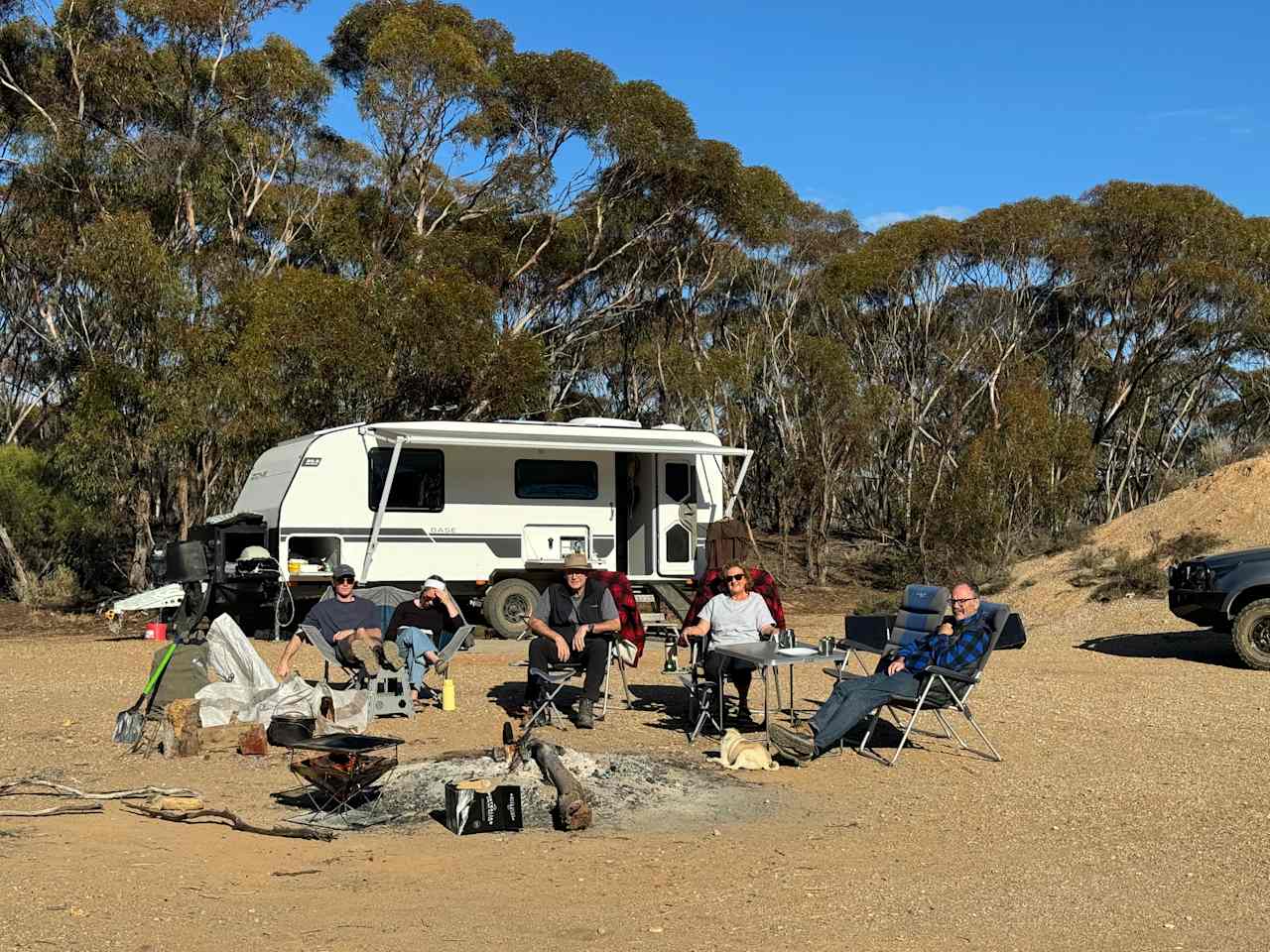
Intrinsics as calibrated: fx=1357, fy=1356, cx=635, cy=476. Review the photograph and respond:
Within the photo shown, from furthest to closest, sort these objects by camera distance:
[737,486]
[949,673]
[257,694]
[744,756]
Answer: [737,486] → [257,694] → [949,673] → [744,756]

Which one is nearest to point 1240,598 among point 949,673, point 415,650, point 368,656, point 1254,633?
point 1254,633

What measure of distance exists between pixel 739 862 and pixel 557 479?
1020cm

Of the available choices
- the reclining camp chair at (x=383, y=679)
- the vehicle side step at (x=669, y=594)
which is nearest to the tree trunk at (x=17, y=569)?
the vehicle side step at (x=669, y=594)

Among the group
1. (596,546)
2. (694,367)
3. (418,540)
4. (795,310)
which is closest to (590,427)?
(596,546)

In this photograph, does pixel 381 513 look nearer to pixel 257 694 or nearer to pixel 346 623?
pixel 346 623

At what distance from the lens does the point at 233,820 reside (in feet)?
17.7

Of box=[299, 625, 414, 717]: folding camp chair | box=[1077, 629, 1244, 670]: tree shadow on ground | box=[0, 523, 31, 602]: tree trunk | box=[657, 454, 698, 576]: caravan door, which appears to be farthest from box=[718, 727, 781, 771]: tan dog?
box=[0, 523, 31, 602]: tree trunk

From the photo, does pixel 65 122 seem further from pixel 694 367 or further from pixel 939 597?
pixel 939 597

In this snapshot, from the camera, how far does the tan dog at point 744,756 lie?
667 cm

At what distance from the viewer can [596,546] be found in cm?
1501

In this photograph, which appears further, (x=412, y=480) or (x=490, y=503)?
(x=490, y=503)

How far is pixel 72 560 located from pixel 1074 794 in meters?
17.3

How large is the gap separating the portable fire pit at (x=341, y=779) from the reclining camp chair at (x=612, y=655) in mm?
1889

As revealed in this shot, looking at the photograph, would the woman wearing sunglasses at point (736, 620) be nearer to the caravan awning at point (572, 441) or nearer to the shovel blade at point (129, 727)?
the shovel blade at point (129, 727)
